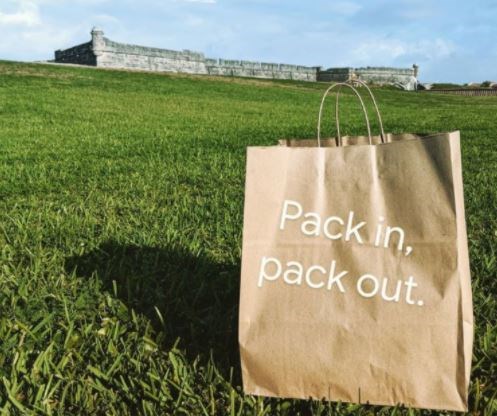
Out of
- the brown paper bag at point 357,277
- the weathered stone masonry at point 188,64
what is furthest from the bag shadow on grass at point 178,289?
the weathered stone masonry at point 188,64

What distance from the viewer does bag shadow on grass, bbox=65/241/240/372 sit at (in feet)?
5.93

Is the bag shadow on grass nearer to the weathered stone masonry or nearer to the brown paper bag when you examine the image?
the brown paper bag

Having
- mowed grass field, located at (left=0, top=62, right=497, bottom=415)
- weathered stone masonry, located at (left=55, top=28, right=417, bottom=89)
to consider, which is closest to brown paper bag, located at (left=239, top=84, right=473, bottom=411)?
mowed grass field, located at (left=0, top=62, right=497, bottom=415)

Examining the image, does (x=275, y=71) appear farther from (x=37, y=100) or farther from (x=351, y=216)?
(x=351, y=216)

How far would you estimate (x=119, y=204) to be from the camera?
11.5ft

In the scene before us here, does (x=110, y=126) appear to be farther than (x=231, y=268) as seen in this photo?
Yes

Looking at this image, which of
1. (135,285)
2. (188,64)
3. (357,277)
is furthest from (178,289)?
(188,64)

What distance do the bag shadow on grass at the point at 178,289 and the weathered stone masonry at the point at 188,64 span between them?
101 feet

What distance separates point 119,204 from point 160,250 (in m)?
1.05

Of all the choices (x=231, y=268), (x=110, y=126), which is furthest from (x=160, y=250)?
(x=110, y=126)

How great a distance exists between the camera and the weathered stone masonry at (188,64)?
1255 inches

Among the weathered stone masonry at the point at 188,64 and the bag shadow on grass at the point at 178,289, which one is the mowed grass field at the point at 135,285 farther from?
the weathered stone masonry at the point at 188,64

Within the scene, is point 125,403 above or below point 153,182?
below

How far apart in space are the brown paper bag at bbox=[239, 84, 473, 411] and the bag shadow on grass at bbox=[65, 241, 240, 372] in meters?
0.29
